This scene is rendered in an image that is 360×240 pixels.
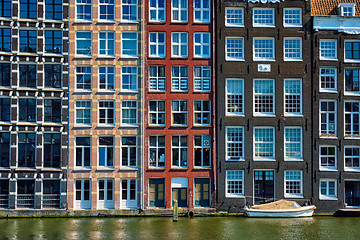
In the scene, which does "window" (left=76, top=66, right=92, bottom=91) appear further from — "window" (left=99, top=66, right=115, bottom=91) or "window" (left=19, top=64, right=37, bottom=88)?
"window" (left=19, top=64, right=37, bottom=88)

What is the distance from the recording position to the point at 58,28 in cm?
4275

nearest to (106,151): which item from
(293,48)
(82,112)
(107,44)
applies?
(82,112)

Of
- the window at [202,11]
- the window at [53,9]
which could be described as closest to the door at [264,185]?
the window at [202,11]

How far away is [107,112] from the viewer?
4300cm

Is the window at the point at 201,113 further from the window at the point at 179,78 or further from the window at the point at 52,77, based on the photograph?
the window at the point at 52,77

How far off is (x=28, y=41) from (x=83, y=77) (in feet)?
15.9

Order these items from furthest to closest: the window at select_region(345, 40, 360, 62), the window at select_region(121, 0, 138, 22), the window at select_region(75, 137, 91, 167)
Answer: the window at select_region(345, 40, 360, 62)
the window at select_region(121, 0, 138, 22)
the window at select_region(75, 137, 91, 167)

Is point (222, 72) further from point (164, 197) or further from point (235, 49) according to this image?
point (164, 197)

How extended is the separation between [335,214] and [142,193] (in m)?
14.5

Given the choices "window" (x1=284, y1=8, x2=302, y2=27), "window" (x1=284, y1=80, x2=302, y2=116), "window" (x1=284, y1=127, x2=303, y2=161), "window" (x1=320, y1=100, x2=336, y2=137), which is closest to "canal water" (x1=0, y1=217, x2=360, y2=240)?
"window" (x1=284, y1=127, x2=303, y2=161)

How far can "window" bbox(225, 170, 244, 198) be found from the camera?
141 ft

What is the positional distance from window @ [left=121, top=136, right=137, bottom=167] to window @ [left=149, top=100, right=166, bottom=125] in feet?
6.53

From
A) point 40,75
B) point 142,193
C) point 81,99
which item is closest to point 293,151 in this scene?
point 142,193

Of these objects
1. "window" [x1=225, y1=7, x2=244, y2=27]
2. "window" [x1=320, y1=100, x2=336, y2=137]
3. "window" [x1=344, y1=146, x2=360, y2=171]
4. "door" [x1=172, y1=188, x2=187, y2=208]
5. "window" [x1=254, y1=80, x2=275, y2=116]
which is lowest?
"door" [x1=172, y1=188, x2=187, y2=208]
